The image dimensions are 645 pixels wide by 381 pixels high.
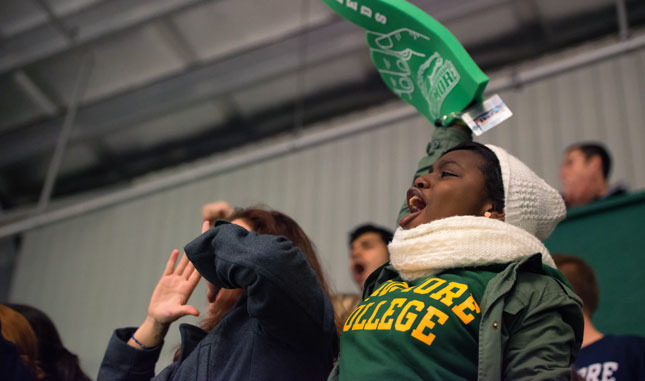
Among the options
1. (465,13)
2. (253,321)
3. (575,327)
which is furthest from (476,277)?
(465,13)

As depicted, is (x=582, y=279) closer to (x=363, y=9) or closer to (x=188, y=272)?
(x=363, y=9)

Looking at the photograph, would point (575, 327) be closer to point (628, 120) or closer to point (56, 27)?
point (628, 120)

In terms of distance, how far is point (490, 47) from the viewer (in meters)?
4.78

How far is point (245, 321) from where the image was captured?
1.49 meters

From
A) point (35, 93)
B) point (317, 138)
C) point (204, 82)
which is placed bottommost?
point (317, 138)

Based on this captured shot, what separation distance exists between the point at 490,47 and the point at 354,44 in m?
0.83

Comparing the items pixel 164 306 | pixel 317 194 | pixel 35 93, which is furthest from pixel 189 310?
pixel 35 93

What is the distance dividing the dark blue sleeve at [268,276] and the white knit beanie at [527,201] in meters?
0.39

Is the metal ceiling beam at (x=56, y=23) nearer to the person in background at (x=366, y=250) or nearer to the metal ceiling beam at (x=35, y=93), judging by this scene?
the metal ceiling beam at (x=35, y=93)

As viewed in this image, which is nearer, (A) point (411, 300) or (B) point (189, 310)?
(A) point (411, 300)

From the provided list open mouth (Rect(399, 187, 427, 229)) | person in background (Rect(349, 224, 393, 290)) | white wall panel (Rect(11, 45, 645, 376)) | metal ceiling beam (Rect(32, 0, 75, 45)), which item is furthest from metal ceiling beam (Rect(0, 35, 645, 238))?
open mouth (Rect(399, 187, 427, 229))

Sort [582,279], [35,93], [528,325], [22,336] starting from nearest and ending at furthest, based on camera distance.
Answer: [528,325] → [22,336] → [582,279] → [35,93]

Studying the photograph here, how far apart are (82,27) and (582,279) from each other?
12.3 ft

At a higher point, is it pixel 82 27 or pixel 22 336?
pixel 82 27
